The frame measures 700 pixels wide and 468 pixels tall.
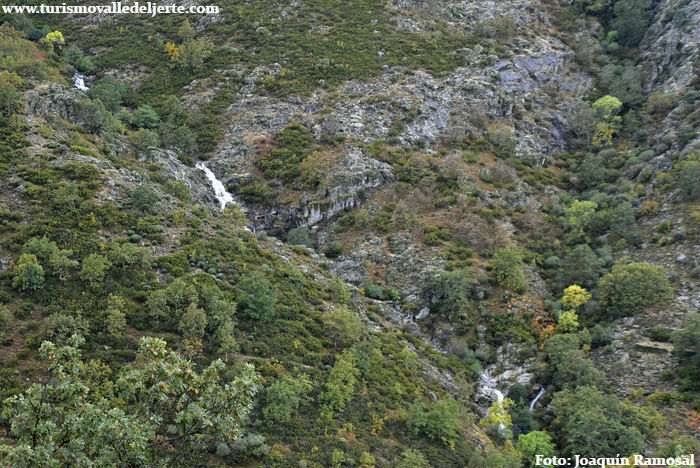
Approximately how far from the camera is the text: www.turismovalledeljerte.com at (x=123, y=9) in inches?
3614

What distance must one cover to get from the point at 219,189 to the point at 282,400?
132 feet

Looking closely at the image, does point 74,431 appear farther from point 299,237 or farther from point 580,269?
point 580,269

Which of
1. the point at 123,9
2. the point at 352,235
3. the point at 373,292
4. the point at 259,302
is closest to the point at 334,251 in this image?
the point at 352,235

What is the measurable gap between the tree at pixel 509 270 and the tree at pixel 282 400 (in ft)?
105

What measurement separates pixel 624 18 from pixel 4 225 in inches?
4226

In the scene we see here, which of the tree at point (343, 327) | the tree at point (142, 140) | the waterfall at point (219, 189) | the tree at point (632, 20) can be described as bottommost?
the tree at point (343, 327)

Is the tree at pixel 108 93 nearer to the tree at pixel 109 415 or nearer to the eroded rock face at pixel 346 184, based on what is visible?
the eroded rock face at pixel 346 184

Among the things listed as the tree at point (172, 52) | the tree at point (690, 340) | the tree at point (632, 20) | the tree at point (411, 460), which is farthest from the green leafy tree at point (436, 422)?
the tree at point (632, 20)

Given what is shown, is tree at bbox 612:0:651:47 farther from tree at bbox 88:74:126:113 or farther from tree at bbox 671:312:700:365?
tree at bbox 88:74:126:113

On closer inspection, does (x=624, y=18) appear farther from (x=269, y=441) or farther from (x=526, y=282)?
(x=269, y=441)

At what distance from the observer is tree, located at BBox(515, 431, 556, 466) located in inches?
1476

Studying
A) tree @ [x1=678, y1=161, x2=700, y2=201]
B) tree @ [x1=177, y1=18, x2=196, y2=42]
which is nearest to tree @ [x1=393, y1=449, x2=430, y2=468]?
tree @ [x1=678, y1=161, x2=700, y2=201]

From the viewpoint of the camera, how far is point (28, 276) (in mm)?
28922

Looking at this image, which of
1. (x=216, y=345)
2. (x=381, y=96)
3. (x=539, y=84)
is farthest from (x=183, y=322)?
(x=539, y=84)
